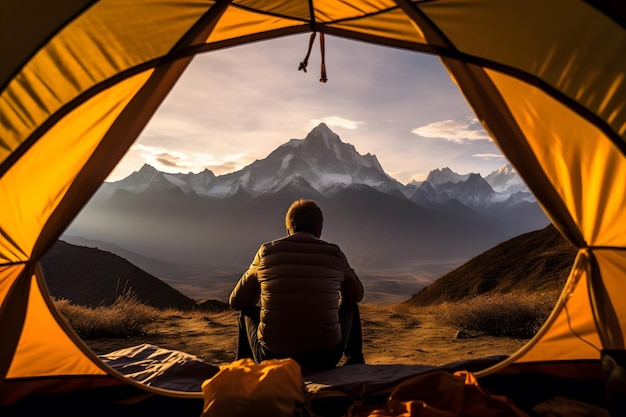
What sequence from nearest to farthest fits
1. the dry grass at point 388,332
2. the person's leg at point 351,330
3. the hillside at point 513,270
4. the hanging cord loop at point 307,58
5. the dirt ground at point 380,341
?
the person's leg at point 351,330 → the hanging cord loop at point 307,58 → the dirt ground at point 380,341 → the dry grass at point 388,332 → the hillside at point 513,270

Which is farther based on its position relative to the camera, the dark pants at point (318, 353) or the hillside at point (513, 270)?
the hillside at point (513, 270)

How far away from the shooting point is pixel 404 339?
8219mm

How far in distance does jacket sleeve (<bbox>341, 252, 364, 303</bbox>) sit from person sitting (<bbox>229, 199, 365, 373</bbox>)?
1cm

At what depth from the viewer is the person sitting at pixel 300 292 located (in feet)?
11.2

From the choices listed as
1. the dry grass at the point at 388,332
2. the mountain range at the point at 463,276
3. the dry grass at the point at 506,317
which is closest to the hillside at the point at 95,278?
the mountain range at the point at 463,276

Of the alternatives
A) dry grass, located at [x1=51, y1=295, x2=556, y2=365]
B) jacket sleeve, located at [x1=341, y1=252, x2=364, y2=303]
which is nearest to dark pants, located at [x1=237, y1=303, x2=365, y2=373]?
jacket sleeve, located at [x1=341, y1=252, x2=364, y2=303]

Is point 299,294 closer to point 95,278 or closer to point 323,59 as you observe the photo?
point 323,59

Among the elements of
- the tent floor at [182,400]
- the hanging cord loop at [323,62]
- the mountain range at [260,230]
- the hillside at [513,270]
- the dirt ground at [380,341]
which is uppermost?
the mountain range at [260,230]

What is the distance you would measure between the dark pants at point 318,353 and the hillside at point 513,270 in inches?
427

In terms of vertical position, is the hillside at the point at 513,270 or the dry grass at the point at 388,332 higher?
the hillside at the point at 513,270

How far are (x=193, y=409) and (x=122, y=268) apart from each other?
33268 mm

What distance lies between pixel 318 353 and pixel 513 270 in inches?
591

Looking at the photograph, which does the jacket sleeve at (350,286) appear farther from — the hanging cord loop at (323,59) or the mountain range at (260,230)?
the mountain range at (260,230)

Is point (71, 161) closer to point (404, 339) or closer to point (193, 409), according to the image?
point (193, 409)
